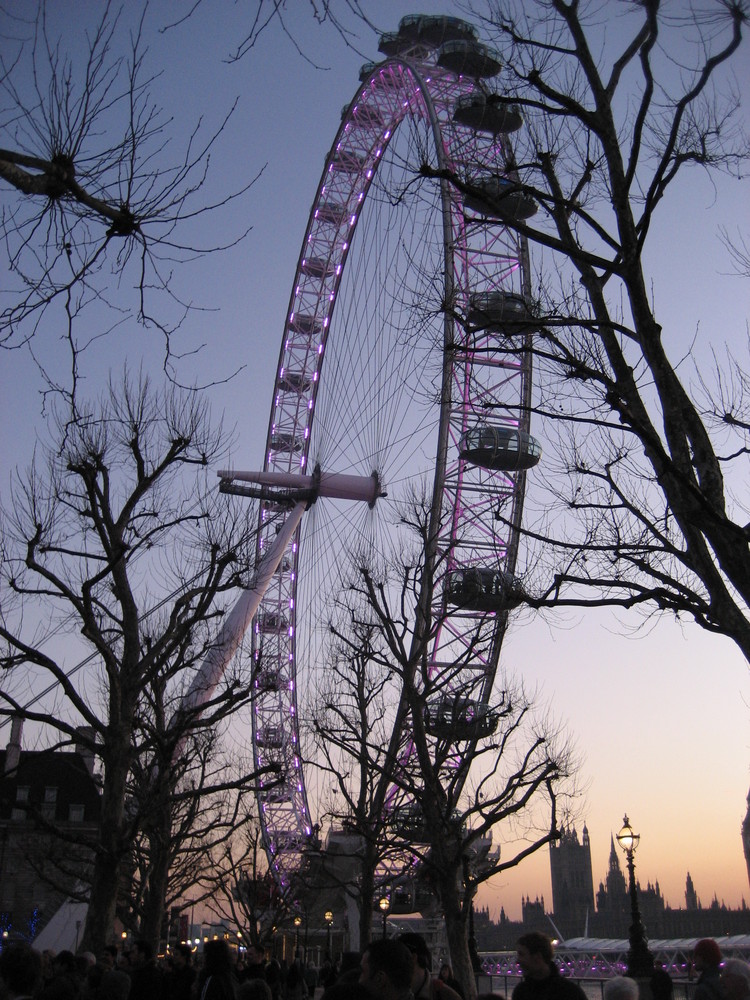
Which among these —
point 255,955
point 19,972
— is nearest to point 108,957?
point 255,955

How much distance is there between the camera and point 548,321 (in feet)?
23.5

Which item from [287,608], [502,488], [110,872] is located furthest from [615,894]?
[110,872]

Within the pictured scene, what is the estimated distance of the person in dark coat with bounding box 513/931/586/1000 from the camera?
17.5ft

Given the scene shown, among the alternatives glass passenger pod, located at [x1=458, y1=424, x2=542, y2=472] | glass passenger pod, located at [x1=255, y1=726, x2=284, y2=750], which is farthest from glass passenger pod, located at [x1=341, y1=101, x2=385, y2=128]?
glass passenger pod, located at [x1=255, y1=726, x2=284, y2=750]

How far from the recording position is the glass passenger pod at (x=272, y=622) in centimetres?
3816

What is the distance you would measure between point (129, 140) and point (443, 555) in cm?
1808

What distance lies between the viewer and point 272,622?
38.2 m

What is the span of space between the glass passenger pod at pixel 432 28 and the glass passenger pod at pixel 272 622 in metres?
19.4

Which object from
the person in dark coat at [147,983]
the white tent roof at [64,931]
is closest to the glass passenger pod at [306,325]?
the white tent roof at [64,931]

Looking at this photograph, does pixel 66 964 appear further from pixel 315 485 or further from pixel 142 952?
pixel 315 485

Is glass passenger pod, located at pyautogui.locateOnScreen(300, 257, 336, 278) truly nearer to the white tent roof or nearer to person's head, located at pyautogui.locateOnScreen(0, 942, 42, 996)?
the white tent roof

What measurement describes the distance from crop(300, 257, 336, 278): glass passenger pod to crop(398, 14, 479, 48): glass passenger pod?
7.89 meters

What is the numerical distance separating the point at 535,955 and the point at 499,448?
67.0 ft

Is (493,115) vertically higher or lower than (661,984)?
higher
